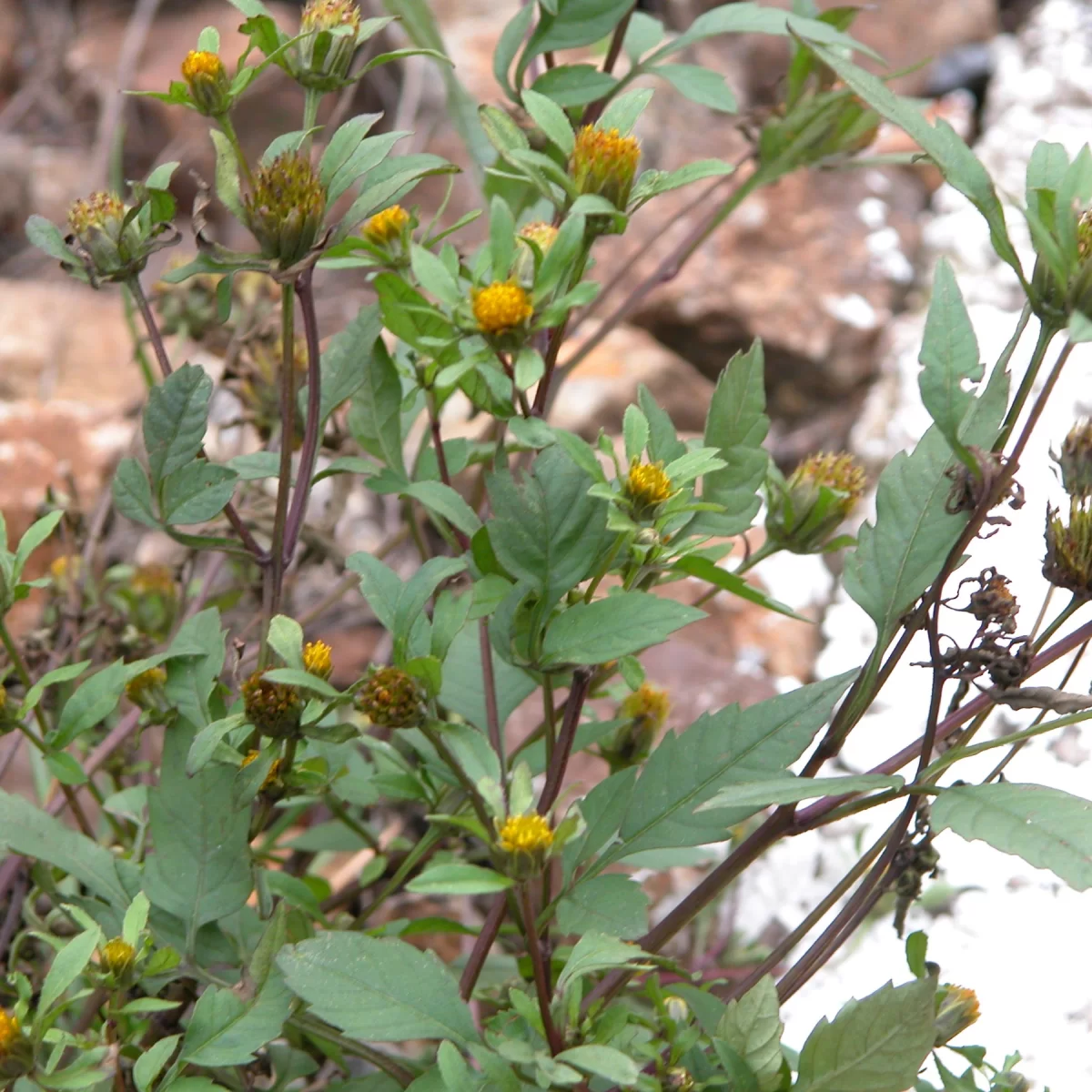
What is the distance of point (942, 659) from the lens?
A: 632 mm

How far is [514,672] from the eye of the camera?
2.81 ft

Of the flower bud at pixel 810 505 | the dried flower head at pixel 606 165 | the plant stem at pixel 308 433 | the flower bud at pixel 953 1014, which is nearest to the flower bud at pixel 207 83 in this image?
the plant stem at pixel 308 433

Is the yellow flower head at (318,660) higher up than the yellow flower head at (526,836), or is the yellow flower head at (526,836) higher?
the yellow flower head at (318,660)

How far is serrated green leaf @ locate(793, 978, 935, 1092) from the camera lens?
610mm

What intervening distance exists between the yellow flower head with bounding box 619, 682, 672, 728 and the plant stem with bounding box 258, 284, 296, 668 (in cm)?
28

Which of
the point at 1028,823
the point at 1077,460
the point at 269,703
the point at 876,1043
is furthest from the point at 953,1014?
the point at 269,703

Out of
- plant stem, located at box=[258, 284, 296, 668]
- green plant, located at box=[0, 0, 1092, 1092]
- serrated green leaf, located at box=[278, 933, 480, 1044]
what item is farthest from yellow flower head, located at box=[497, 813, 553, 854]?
plant stem, located at box=[258, 284, 296, 668]

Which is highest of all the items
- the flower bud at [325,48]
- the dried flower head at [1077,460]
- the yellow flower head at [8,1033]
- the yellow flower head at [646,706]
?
the flower bud at [325,48]

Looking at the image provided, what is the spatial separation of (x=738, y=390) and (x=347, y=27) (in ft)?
1.04

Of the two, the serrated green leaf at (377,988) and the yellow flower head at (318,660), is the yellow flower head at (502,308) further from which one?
the serrated green leaf at (377,988)

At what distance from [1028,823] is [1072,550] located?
0.16 metres

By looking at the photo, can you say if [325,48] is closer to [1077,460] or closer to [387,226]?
[387,226]

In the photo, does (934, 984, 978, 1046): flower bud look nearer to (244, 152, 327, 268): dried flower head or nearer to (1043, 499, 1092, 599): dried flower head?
(1043, 499, 1092, 599): dried flower head

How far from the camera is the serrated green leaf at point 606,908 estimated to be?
0.63m
